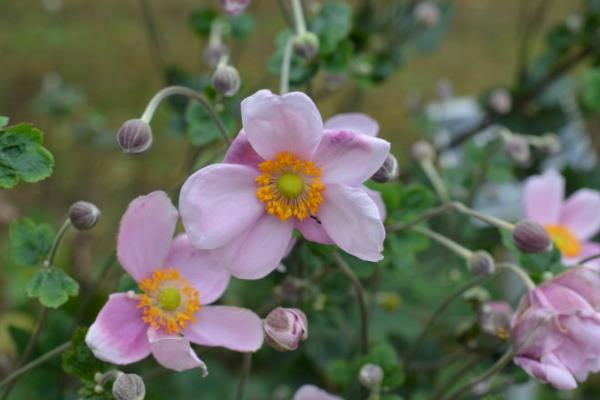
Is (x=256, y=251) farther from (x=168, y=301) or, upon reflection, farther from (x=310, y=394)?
(x=310, y=394)

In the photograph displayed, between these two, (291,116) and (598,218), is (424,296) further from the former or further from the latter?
(291,116)

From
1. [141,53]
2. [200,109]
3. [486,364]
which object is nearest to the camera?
[200,109]

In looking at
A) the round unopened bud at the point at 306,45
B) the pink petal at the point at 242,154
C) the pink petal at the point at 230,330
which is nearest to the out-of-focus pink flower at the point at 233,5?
the round unopened bud at the point at 306,45

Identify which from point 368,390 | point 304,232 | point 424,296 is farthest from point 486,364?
point 304,232

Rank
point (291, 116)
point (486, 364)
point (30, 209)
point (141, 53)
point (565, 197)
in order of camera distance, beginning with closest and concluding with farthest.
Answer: point (291, 116)
point (486, 364)
point (565, 197)
point (30, 209)
point (141, 53)

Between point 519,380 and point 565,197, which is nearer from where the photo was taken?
point 519,380

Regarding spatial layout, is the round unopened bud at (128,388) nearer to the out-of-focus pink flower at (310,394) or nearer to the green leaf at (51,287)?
the green leaf at (51,287)

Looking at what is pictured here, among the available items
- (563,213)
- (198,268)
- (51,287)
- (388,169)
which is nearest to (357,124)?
(388,169)
